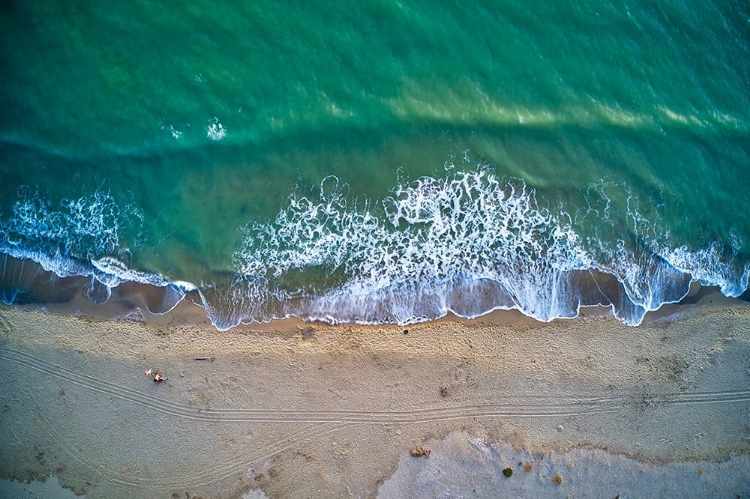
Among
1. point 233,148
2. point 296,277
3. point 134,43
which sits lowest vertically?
point 296,277

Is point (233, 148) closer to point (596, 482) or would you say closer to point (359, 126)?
point (359, 126)

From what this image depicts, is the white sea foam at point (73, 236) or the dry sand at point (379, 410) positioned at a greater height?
the white sea foam at point (73, 236)

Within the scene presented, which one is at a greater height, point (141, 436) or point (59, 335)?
point (59, 335)

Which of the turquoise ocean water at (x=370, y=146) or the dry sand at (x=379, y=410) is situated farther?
the turquoise ocean water at (x=370, y=146)

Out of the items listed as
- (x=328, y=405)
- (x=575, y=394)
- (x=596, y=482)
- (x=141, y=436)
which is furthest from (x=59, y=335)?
(x=596, y=482)

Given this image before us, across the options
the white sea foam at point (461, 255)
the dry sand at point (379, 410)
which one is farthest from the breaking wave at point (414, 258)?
the dry sand at point (379, 410)

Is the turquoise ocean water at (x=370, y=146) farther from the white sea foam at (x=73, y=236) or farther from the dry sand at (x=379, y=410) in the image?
the dry sand at (x=379, y=410)

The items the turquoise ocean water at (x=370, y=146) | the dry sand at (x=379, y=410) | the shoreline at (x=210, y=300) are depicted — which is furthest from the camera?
the turquoise ocean water at (x=370, y=146)

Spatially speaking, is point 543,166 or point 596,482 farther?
point 543,166
